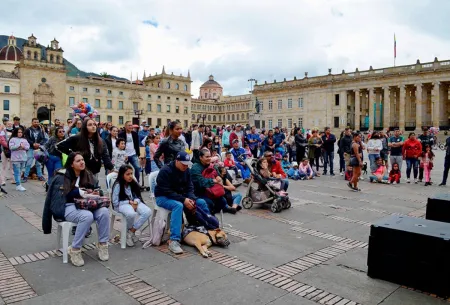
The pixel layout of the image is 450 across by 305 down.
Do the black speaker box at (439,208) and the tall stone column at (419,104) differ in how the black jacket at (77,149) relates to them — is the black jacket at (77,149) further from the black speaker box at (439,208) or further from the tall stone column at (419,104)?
the tall stone column at (419,104)

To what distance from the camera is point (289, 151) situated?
58.4 ft

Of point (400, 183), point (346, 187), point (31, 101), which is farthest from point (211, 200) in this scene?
point (31, 101)

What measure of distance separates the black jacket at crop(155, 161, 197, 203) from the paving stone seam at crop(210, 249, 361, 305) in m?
1.13

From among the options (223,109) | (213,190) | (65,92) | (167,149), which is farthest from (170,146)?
(223,109)

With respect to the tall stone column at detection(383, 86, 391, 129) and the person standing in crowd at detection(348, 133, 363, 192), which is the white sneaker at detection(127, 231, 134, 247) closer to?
the person standing in crowd at detection(348, 133, 363, 192)

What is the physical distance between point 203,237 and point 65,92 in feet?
245

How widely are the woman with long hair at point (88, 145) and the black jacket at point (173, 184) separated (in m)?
1.15

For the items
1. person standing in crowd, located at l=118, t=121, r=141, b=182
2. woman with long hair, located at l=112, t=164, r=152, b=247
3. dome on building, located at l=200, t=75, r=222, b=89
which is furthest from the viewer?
dome on building, located at l=200, t=75, r=222, b=89

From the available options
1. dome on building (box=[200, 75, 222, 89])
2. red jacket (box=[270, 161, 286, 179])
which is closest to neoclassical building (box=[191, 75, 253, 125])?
dome on building (box=[200, 75, 222, 89])

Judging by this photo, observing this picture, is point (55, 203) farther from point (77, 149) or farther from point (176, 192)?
point (176, 192)

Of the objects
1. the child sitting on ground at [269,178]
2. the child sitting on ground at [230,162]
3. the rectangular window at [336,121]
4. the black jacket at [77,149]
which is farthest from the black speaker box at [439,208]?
the rectangular window at [336,121]

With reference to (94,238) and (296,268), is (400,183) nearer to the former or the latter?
(296,268)

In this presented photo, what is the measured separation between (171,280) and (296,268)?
161 centimetres

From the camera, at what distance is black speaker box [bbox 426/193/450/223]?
18.1 feet
